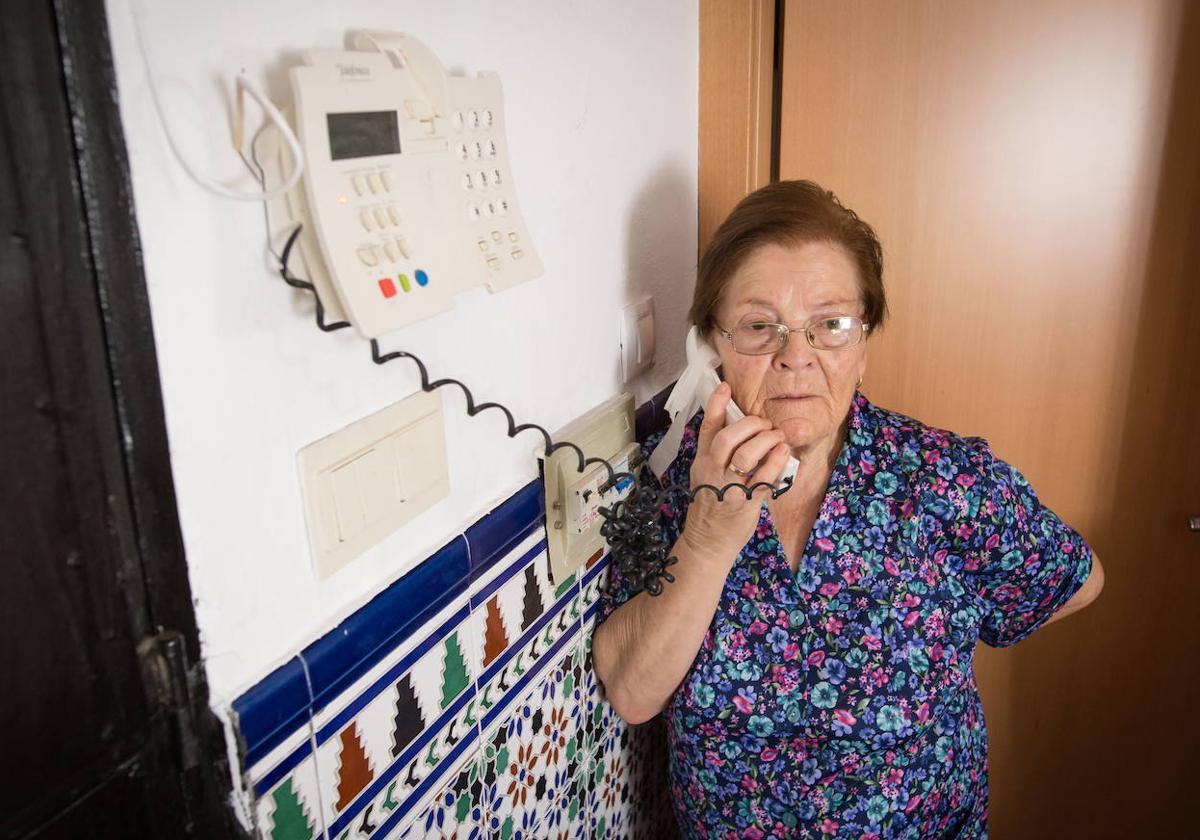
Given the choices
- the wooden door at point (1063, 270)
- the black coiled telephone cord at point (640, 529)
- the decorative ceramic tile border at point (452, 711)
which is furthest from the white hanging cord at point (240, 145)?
the wooden door at point (1063, 270)

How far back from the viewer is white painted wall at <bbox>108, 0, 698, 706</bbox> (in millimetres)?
576

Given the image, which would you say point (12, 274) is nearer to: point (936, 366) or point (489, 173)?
point (489, 173)

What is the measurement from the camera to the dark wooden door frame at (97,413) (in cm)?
48

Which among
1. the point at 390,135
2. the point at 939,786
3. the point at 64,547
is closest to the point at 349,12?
the point at 390,135

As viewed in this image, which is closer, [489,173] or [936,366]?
[489,173]

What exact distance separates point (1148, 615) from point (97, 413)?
5.97 feet

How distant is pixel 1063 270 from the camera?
1.50m

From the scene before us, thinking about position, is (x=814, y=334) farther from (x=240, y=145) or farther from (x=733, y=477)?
(x=240, y=145)

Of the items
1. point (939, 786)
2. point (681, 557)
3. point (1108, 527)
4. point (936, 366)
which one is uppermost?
point (936, 366)

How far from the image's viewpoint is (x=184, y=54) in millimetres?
564

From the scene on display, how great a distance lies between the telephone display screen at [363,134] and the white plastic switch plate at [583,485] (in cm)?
47

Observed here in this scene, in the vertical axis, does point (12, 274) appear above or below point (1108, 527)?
above

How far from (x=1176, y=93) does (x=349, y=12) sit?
1339mm

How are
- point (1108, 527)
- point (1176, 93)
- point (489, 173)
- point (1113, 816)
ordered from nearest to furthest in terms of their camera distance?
point (489, 173) < point (1176, 93) < point (1108, 527) < point (1113, 816)
